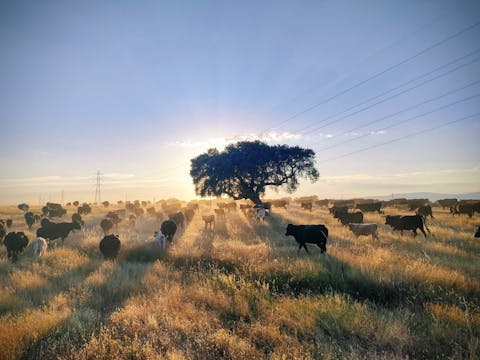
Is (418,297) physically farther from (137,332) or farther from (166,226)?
(166,226)

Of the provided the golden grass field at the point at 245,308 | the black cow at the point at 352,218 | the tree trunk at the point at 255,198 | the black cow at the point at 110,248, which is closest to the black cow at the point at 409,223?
the black cow at the point at 352,218

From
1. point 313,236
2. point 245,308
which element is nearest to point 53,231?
point 313,236

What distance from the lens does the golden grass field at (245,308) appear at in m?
5.29

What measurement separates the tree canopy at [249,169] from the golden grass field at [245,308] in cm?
2701

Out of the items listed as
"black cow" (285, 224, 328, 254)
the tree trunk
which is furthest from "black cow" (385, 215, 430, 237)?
the tree trunk

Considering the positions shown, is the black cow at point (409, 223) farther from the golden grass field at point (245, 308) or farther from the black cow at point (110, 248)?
the black cow at point (110, 248)

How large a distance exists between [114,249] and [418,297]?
11.3m

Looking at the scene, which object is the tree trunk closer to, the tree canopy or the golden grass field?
the tree canopy

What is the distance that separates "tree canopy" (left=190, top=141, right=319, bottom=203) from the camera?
127ft

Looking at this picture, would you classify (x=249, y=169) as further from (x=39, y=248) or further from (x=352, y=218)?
(x=39, y=248)

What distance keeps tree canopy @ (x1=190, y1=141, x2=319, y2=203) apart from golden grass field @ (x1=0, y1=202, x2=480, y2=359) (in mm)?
27014

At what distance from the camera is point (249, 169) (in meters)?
38.6

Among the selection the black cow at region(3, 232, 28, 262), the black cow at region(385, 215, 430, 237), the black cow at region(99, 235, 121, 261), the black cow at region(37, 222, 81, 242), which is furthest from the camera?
the black cow at region(37, 222, 81, 242)

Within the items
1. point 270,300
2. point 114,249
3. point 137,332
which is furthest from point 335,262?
point 114,249
